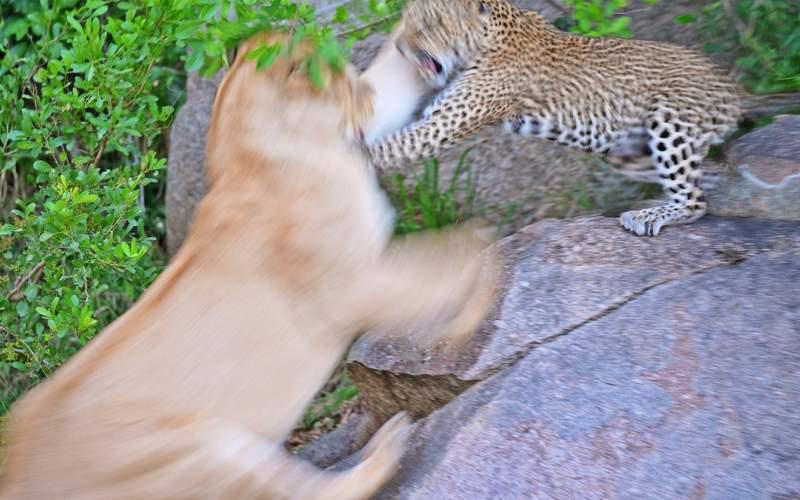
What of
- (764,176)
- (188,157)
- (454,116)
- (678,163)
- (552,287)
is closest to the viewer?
(552,287)

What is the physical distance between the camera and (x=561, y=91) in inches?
209

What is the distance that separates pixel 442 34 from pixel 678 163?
1397 millimetres

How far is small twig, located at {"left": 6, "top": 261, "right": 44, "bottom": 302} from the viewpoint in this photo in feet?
17.8

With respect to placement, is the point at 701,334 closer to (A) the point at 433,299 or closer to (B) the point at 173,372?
(A) the point at 433,299

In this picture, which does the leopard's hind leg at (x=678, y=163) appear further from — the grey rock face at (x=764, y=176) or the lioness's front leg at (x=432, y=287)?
the lioness's front leg at (x=432, y=287)

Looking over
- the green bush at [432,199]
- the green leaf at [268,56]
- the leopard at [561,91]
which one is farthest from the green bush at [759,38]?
the green leaf at [268,56]

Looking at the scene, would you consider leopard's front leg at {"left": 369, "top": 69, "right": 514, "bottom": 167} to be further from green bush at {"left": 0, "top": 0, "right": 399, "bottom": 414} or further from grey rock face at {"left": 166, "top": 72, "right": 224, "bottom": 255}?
grey rock face at {"left": 166, "top": 72, "right": 224, "bottom": 255}

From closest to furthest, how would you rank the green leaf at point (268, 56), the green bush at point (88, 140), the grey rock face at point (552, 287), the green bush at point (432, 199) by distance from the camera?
the green leaf at point (268, 56)
the grey rock face at point (552, 287)
the green bush at point (88, 140)
the green bush at point (432, 199)

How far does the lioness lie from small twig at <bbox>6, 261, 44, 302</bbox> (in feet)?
5.39

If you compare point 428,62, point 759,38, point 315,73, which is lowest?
point 759,38

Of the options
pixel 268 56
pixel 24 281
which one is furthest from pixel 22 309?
pixel 268 56

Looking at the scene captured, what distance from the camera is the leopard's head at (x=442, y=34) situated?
207 inches

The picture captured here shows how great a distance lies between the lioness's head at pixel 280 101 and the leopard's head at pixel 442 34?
1.23m

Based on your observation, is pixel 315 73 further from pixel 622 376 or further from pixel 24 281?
pixel 24 281
